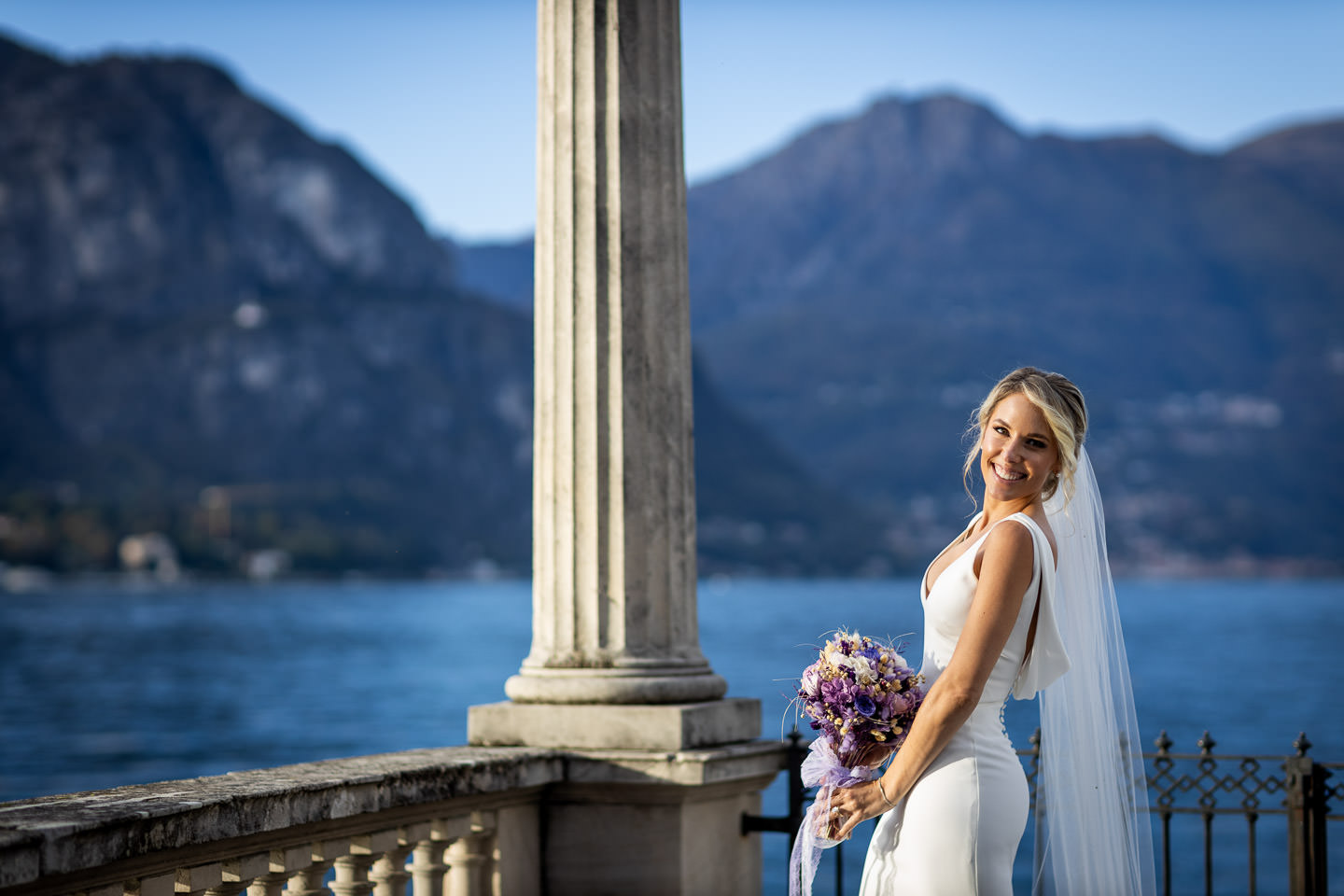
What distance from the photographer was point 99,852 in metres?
3.36

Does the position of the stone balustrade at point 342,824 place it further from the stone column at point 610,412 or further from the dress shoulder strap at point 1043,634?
the dress shoulder strap at point 1043,634

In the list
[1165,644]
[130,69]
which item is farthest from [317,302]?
[1165,644]

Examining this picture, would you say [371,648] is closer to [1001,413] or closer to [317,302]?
[317,302]

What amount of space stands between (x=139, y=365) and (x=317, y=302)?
2700 cm

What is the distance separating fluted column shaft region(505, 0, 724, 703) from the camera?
17.4 feet

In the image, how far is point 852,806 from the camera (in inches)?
133

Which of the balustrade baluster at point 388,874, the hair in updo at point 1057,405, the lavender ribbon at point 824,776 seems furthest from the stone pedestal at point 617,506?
the hair in updo at point 1057,405

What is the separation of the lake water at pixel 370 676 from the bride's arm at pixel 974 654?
60.3 feet

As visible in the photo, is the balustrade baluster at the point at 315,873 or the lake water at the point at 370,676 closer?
the balustrade baluster at the point at 315,873

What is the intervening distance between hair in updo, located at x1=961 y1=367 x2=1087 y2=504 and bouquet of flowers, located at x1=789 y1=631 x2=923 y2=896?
58 cm

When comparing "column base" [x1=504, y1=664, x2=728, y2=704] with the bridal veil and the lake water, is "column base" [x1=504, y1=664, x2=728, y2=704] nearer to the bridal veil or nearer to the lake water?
the bridal veil

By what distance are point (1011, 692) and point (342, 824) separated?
6.43 ft

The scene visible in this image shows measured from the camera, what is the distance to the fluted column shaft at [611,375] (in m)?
5.30

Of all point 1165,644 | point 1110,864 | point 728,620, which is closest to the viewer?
point 1110,864
